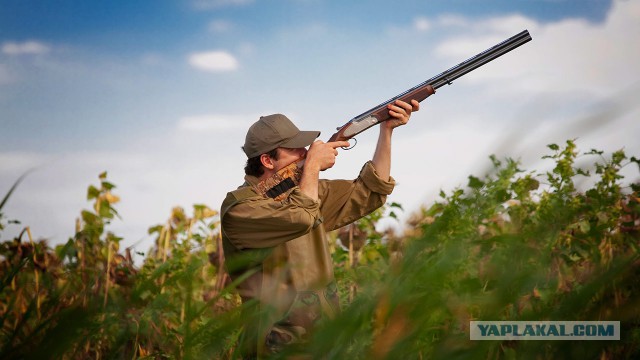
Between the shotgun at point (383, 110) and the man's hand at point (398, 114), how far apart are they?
0.04m

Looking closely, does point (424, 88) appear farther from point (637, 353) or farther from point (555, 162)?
point (637, 353)

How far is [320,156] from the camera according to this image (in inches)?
152

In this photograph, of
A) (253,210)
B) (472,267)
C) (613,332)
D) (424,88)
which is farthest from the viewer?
(424,88)

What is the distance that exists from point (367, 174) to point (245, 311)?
102 inches

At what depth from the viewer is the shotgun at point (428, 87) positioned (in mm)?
4492

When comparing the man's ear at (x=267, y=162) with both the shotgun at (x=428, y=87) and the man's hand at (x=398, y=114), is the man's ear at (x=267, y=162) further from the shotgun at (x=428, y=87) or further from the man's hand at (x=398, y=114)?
the man's hand at (x=398, y=114)

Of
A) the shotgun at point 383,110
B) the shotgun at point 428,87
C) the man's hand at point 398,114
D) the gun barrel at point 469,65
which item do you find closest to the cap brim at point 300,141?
the shotgun at point 383,110

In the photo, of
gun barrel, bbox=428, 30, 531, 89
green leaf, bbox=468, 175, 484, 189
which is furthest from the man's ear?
green leaf, bbox=468, 175, 484, 189

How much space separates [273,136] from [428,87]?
142 centimetres

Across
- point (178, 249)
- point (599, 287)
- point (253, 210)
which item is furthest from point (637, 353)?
point (178, 249)

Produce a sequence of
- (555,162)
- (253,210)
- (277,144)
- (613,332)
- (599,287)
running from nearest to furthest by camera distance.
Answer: (599,287) → (613,332) → (253,210) → (277,144) → (555,162)

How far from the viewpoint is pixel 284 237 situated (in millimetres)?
3500

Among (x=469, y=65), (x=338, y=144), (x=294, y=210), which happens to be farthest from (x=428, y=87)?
(x=294, y=210)

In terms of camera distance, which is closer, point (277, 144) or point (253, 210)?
point (253, 210)
